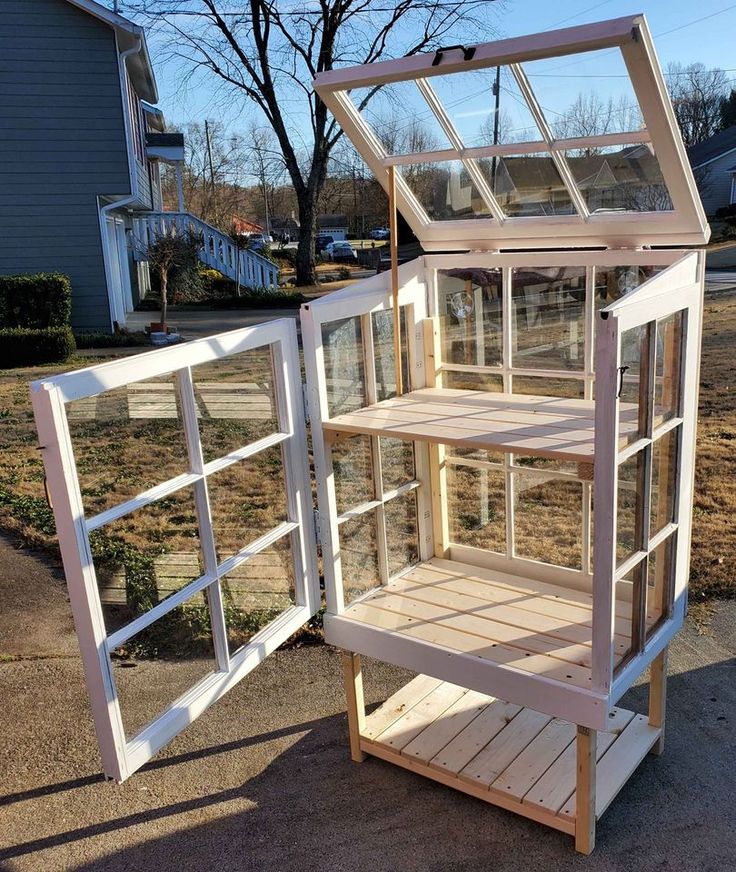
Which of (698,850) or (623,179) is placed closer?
(698,850)

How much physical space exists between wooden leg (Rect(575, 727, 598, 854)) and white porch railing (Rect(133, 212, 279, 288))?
45.6 ft

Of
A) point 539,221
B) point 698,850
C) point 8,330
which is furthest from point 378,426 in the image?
point 8,330

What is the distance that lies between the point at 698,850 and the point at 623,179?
2.20 m

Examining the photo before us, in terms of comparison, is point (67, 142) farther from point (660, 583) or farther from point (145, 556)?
point (660, 583)

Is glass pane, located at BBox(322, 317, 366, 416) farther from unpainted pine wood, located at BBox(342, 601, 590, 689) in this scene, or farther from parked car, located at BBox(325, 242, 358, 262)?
parked car, located at BBox(325, 242, 358, 262)

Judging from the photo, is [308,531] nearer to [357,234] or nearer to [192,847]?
[192,847]

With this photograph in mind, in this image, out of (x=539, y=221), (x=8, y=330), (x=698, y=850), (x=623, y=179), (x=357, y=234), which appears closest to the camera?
(x=698, y=850)

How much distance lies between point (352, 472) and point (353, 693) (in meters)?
0.83

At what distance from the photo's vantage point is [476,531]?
138 inches

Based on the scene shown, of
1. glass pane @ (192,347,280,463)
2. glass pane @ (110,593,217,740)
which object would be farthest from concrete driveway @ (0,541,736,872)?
glass pane @ (192,347,280,463)

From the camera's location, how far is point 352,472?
9.74ft

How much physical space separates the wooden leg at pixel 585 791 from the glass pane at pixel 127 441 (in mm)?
1474

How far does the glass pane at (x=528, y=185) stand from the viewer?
2846 mm

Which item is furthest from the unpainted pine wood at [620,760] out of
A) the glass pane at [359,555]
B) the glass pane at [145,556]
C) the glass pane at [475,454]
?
the glass pane at [145,556]
